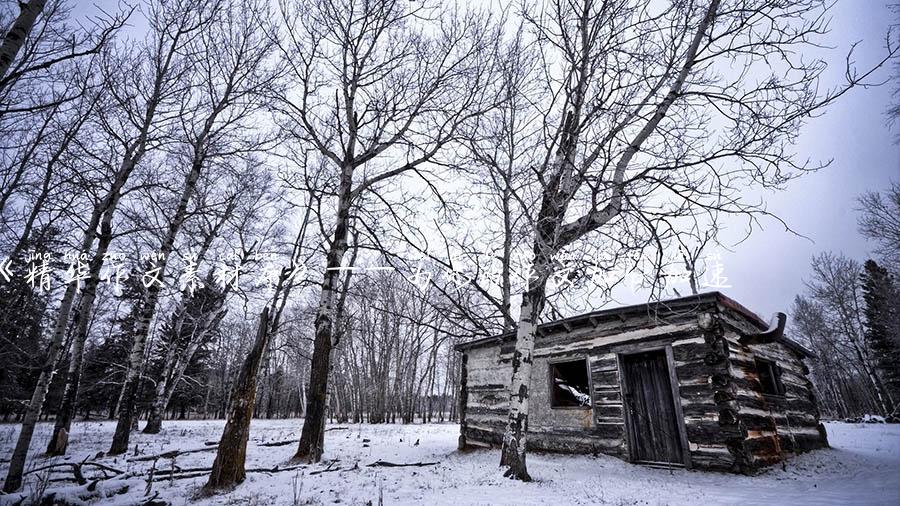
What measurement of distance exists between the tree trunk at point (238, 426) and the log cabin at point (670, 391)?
6.51 metres

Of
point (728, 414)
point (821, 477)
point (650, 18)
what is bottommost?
point (821, 477)

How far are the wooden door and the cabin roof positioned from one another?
108cm

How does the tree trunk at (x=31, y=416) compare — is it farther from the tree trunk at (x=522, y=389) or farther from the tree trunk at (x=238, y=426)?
the tree trunk at (x=522, y=389)

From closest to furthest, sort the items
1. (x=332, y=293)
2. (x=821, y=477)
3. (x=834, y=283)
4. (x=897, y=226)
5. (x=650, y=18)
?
1. (x=650, y=18)
2. (x=821, y=477)
3. (x=332, y=293)
4. (x=897, y=226)
5. (x=834, y=283)

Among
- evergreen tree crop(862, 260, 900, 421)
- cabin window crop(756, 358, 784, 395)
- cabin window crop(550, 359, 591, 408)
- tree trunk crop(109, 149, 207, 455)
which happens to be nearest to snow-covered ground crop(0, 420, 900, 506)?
tree trunk crop(109, 149, 207, 455)

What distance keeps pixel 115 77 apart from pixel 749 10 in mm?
11975

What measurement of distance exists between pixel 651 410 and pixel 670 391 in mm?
613

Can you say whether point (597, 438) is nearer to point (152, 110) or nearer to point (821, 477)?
point (821, 477)

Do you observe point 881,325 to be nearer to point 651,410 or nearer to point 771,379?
point 771,379

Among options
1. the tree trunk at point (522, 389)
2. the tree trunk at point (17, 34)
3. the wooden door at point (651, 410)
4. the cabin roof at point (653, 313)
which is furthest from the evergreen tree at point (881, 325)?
the tree trunk at point (17, 34)

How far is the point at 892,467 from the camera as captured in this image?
25.7 feet

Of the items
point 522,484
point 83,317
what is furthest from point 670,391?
point 83,317

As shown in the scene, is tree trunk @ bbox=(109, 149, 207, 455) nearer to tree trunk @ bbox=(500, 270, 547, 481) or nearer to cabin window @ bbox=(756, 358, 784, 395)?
tree trunk @ bbox=(500, 270, 547, 481)

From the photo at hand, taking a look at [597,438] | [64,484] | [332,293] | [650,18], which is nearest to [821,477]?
A: [597,438]
